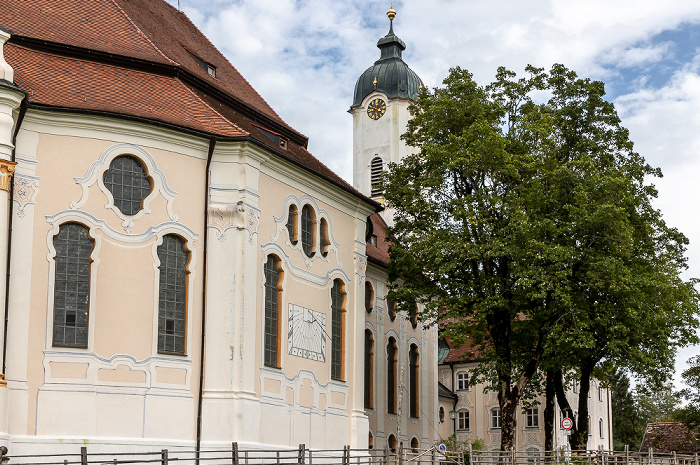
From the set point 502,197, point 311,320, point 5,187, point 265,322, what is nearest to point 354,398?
point 311,320

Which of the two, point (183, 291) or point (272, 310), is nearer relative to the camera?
point (183, 291)

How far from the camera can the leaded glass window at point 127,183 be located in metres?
22.8

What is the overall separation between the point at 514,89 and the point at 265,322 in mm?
12894

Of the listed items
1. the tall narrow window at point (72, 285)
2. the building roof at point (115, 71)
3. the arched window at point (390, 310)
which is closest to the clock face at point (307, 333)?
the building roof at point (115, 71)

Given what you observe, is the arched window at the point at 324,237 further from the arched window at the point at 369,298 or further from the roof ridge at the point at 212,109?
the arched window at the point at 369,298

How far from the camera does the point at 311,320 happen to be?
26.8m

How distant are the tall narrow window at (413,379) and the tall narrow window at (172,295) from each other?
1787 centimetres

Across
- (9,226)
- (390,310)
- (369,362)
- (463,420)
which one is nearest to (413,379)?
(390,310)

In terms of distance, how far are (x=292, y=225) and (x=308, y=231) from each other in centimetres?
87

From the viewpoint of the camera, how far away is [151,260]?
22.8 meters

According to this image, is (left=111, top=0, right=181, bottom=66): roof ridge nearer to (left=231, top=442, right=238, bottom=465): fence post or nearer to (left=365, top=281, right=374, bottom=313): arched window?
(left=231, top=442, right=238, bottom=465): fence post

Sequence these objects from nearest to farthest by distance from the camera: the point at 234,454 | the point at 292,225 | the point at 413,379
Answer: the point at 234,454
the point at 292,225
the point at 413,379

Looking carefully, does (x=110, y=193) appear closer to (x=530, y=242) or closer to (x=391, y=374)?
(x=530, y=242)

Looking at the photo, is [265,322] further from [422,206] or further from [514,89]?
[514,89]
